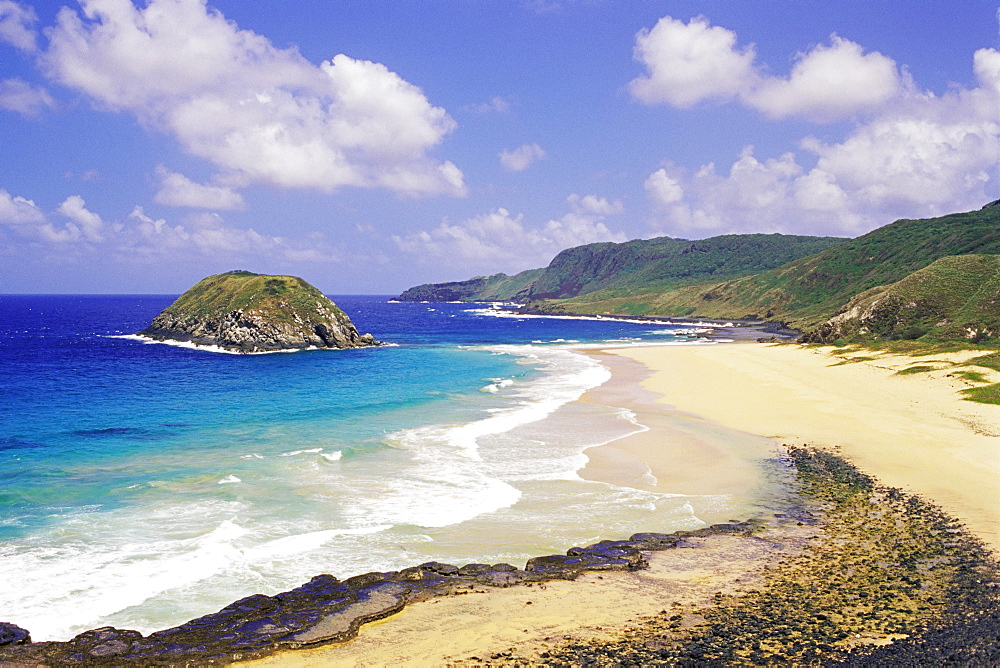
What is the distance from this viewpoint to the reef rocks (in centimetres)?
1287

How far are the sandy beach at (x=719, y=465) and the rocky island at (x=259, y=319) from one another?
1893 inches

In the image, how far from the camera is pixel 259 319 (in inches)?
3388

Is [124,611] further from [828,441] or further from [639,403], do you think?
[639,403]

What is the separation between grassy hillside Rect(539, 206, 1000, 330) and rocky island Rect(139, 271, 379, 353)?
87.1 m

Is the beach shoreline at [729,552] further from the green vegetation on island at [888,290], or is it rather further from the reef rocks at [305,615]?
the green vegetation on island at [888,290]

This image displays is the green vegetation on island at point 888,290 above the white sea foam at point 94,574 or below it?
above

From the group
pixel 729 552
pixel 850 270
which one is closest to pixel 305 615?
pixel 729 552

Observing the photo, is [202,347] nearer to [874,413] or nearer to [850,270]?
[874,413]

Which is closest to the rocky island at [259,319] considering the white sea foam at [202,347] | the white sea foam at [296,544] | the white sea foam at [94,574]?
the white sea foam at [202,347]

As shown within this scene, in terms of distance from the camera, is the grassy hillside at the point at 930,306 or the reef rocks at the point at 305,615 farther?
the grassy hillside at the point at 930,306

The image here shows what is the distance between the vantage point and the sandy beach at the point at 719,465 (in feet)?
44.8

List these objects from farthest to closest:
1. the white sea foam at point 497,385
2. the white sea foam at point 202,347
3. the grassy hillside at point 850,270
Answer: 1. the grassy hillside at point 850,270
2. the white sea foam at point 202,347
3. the white sea foam at point 497,385

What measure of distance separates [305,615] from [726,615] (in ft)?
33.0

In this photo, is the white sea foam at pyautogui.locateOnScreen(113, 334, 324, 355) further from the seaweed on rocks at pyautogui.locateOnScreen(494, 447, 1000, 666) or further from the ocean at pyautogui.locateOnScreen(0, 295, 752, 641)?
the seaweed on rocks at pyautogui.locateOnScreen(494, 447, 1000, 666)
